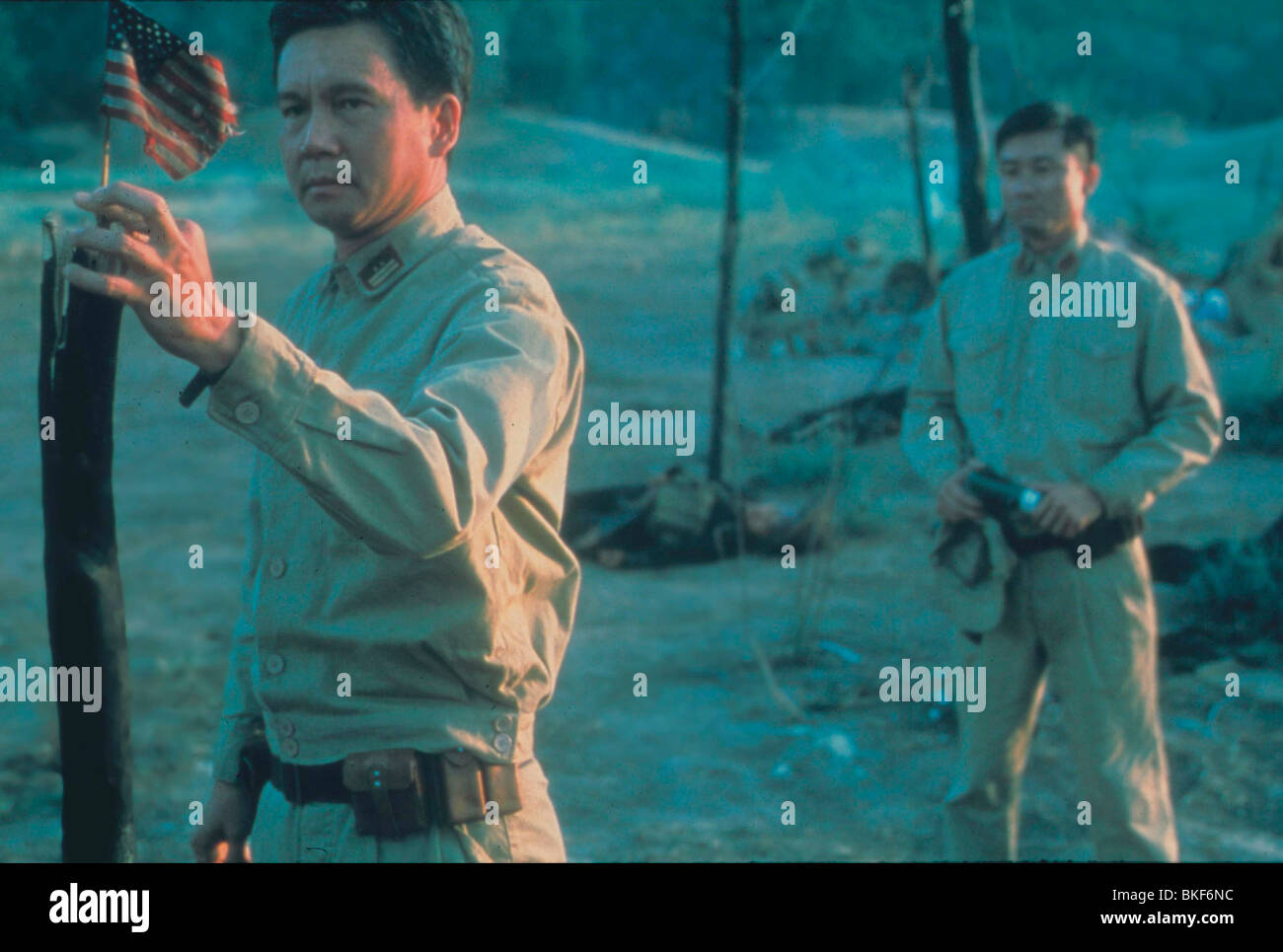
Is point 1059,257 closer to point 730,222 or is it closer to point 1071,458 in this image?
point 1071,458

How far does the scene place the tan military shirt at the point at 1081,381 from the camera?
104 inches

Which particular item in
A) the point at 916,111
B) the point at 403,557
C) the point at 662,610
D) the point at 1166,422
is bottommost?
the point at 662,610

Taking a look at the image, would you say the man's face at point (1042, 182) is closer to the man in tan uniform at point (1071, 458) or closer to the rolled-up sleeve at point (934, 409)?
the man in tan uniform at point (1071, 458)

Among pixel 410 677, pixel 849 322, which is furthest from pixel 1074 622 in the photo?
pixel 849 322

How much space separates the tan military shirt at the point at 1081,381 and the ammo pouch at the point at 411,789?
4.99 ft

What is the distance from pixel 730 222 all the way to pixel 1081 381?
10.6 feet

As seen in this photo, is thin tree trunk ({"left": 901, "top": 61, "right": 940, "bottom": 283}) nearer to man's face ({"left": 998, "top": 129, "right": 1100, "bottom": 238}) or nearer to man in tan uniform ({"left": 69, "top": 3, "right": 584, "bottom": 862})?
man's face ({"left": 998, "top": 129, "right": 1100, "bottom": 238})

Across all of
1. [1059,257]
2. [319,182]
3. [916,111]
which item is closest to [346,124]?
[319,182]

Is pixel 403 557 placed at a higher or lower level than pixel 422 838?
higher

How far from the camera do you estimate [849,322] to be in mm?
8227

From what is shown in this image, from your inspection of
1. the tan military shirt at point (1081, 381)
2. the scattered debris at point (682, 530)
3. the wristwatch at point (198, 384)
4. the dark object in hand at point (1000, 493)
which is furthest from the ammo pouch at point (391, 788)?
the scattered debris at point (682, 530)

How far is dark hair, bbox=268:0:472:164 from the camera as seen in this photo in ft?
5.16

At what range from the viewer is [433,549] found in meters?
1.25
